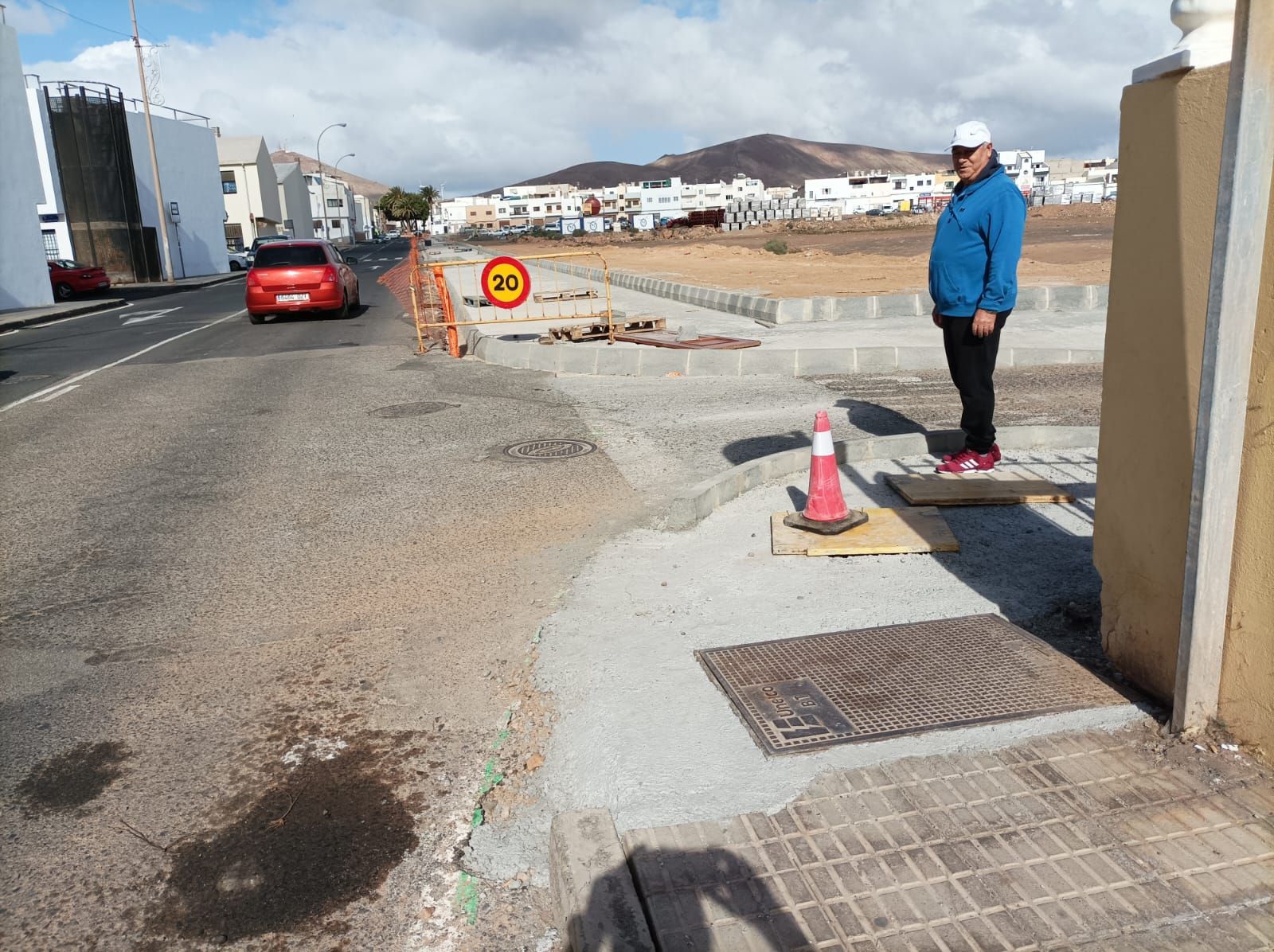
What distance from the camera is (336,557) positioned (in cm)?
538

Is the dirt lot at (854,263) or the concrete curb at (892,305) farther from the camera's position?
the dirt lot at (854,263)

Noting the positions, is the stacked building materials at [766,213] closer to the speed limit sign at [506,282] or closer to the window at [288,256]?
the window at [288,256]

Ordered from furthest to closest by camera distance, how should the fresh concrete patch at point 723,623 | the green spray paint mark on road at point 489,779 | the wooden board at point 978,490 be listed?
1. the wooden board at point 978,490
2. the green spray paint mark on road at point 489,779
3. the fresh concrete patch at point 723,623

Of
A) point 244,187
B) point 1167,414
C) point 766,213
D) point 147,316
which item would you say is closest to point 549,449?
point 1167,414

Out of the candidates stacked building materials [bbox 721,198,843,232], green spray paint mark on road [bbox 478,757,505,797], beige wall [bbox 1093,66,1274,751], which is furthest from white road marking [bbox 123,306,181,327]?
stacked building materials [bbox 721,198,843,232]

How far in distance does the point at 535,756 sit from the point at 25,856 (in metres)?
1.52

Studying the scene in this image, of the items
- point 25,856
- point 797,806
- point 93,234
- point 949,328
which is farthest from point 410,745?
point 93,234

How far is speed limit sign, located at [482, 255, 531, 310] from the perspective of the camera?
13.7 metres

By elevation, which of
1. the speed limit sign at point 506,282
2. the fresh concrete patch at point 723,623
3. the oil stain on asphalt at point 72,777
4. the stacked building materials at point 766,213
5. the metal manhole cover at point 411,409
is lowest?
the oil stain on asphalt at point 72,777

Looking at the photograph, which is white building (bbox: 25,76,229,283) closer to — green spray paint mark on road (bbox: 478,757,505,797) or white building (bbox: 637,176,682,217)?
green spray paint mark on road (bbox: 478,757,505,797)

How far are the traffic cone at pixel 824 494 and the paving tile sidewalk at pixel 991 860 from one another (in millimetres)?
2237

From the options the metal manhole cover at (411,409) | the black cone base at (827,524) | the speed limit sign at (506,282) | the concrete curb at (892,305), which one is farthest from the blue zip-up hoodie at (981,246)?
the concrete curb at (892,305)

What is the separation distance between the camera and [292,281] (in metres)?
19.2

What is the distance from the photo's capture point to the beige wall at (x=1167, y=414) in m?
2.75
